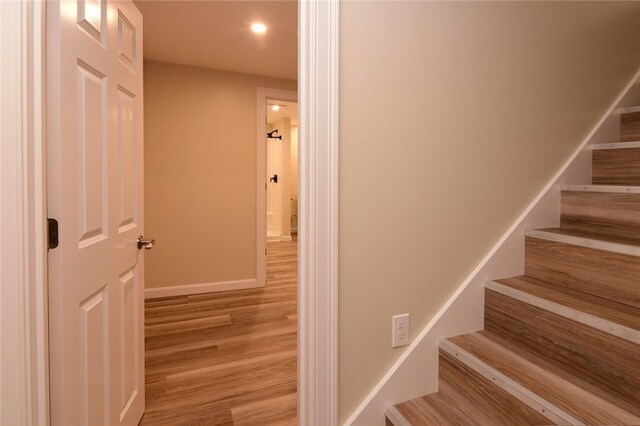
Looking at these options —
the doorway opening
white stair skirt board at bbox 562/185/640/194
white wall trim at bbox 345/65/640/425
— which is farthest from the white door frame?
the doorway opening

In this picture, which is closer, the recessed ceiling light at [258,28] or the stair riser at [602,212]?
the stair riser at [602,212]

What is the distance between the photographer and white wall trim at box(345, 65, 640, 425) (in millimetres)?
1374

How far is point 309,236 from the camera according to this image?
1.23m

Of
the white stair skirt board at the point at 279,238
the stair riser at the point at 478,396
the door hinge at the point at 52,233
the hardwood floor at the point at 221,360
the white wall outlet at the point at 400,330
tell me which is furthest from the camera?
the white stair skirt board at the point at 279,238

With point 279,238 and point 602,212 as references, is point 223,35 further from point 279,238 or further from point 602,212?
point 279,238

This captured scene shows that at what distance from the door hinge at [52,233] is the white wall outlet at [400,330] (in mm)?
1206

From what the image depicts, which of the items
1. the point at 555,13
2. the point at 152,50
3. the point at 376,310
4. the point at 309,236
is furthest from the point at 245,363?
the point at 152,50

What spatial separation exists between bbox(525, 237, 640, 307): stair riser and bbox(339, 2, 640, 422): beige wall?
22 cm

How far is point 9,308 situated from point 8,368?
0.16m

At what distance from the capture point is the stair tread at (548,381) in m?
1.01

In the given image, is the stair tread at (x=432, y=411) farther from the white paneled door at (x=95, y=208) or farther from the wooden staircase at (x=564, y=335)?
the white paneled door at (x=95, y=208)

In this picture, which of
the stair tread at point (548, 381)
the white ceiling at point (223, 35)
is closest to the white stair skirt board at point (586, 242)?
the stair tread at point (548, 381)

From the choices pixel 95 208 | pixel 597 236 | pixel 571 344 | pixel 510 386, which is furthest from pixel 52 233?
pixel 597 236

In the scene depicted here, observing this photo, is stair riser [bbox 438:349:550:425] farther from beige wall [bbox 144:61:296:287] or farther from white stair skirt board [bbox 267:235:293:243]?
white stair skirt board [bbox 267:235:293:243]
